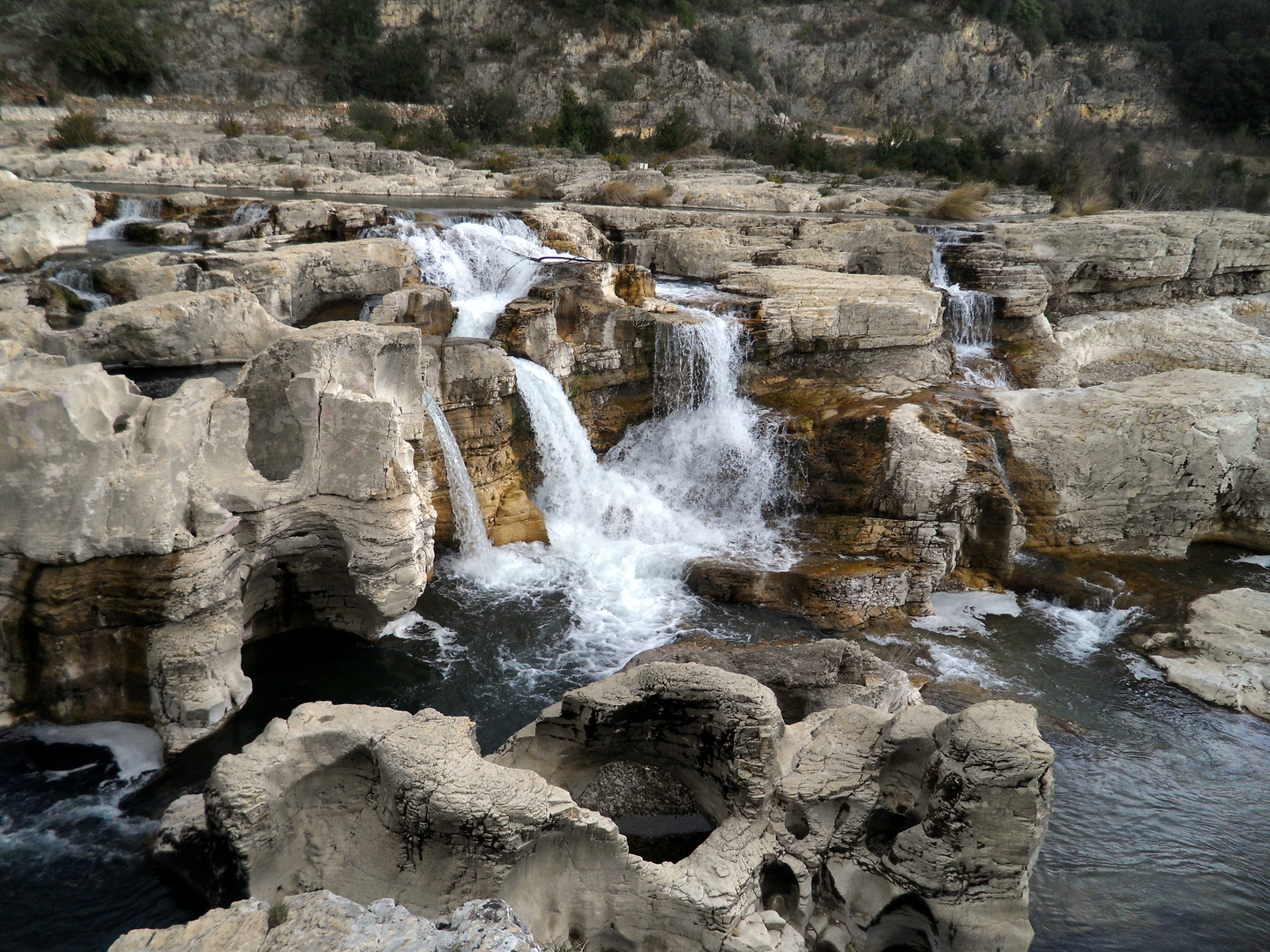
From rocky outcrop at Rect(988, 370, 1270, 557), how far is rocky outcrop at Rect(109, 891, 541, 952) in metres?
9.86

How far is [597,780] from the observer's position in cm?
604

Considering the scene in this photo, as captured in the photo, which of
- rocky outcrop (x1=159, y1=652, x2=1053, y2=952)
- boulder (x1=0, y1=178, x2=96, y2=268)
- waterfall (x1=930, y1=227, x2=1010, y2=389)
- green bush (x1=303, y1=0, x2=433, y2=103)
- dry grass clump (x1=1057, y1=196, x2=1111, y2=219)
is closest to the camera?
rocky outcrop (x1=159, y1=652, x2=1053, y2=952)

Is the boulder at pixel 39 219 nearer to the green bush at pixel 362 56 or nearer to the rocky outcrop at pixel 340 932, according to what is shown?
the rocky outcrop at pixel 340 932

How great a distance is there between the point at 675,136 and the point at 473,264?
61.0ft

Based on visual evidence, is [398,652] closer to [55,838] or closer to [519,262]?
[55,838]

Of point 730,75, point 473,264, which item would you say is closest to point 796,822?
point 473,264

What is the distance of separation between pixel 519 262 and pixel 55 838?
9813mm

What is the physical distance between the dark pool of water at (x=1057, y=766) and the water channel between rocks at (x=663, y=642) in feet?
0.06

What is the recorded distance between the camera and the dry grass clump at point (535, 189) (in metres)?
20.5

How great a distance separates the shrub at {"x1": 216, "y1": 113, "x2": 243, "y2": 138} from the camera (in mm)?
22641

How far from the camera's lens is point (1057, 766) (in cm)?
713

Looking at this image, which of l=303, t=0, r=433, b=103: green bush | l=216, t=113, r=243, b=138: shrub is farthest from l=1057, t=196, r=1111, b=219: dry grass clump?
l=303, t=0, r=433, b=103: green bush

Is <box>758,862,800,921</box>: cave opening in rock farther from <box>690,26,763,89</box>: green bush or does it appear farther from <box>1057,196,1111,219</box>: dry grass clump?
<box>690,26,763,89</box>: green bush

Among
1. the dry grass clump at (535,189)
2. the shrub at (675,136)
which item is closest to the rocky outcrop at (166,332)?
the dry grass clump at (535,189)
